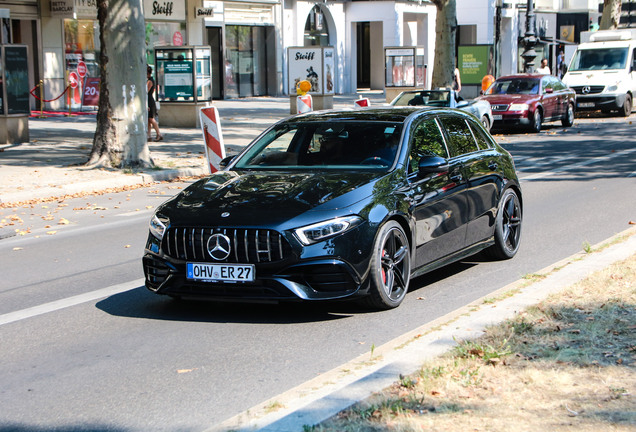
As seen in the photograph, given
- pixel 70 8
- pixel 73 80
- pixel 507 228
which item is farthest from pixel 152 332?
pixel 73 80

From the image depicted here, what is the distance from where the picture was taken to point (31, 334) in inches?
242

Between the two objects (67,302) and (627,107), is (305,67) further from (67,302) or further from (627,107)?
(67,302)

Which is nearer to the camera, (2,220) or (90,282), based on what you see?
(90,282)

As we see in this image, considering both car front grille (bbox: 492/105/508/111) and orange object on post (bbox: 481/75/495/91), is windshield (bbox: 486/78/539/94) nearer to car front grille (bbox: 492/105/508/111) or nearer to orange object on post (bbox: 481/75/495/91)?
car front grille (bbox: 492/105/508/111)

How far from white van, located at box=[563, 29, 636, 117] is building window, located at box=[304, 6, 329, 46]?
561 inches

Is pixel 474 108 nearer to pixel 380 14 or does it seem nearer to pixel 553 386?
pixel 553 386

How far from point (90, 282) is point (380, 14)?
130 feet

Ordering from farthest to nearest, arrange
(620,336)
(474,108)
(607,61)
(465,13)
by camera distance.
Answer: (465,13)
(607,61)
(474,108)
(620,336)

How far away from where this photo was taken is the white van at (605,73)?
30.1 metres

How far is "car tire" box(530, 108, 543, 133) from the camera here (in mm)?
24703

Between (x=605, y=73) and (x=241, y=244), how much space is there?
2765cm

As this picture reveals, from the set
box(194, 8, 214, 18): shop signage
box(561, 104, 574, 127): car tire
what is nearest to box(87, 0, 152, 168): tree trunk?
box(561, 104, 574, 127): car tire

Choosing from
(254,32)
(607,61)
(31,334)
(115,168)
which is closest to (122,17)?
(115,168)

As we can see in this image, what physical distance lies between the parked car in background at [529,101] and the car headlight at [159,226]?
1933 centimetres
